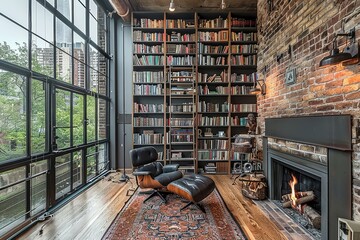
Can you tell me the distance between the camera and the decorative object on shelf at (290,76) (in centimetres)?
279

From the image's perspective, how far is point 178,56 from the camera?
4898 millimetres

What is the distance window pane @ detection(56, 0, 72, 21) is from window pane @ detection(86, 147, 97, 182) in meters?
2.36

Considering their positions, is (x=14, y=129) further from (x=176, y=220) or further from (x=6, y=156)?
(x=176, y=220)

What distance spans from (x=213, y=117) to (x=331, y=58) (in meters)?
3.19

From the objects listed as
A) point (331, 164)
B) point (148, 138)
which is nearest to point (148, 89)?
point (148, 138)

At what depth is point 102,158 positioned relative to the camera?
4723 millimetres

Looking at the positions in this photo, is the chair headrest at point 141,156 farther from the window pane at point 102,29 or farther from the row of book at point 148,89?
the window pane at point 102,29

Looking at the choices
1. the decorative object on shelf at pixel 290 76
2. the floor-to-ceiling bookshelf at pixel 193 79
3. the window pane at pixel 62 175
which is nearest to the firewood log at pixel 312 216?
the decorative object on shelf at pixel 290 76

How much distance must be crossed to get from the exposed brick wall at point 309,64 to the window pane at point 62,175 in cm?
340

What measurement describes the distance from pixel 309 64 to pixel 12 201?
371cm

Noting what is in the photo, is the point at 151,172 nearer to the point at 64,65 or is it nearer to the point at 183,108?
the point at 183,108

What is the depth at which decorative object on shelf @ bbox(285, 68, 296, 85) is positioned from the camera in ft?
9.16

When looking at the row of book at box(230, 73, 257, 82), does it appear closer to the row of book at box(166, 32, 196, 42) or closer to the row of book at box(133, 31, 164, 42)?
the row of book at box(166, 32, 196, 42)

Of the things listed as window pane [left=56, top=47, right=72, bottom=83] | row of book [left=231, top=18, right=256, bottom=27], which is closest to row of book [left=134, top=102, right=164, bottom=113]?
window pane [left=56, top=47, right=72, bottom=83]
